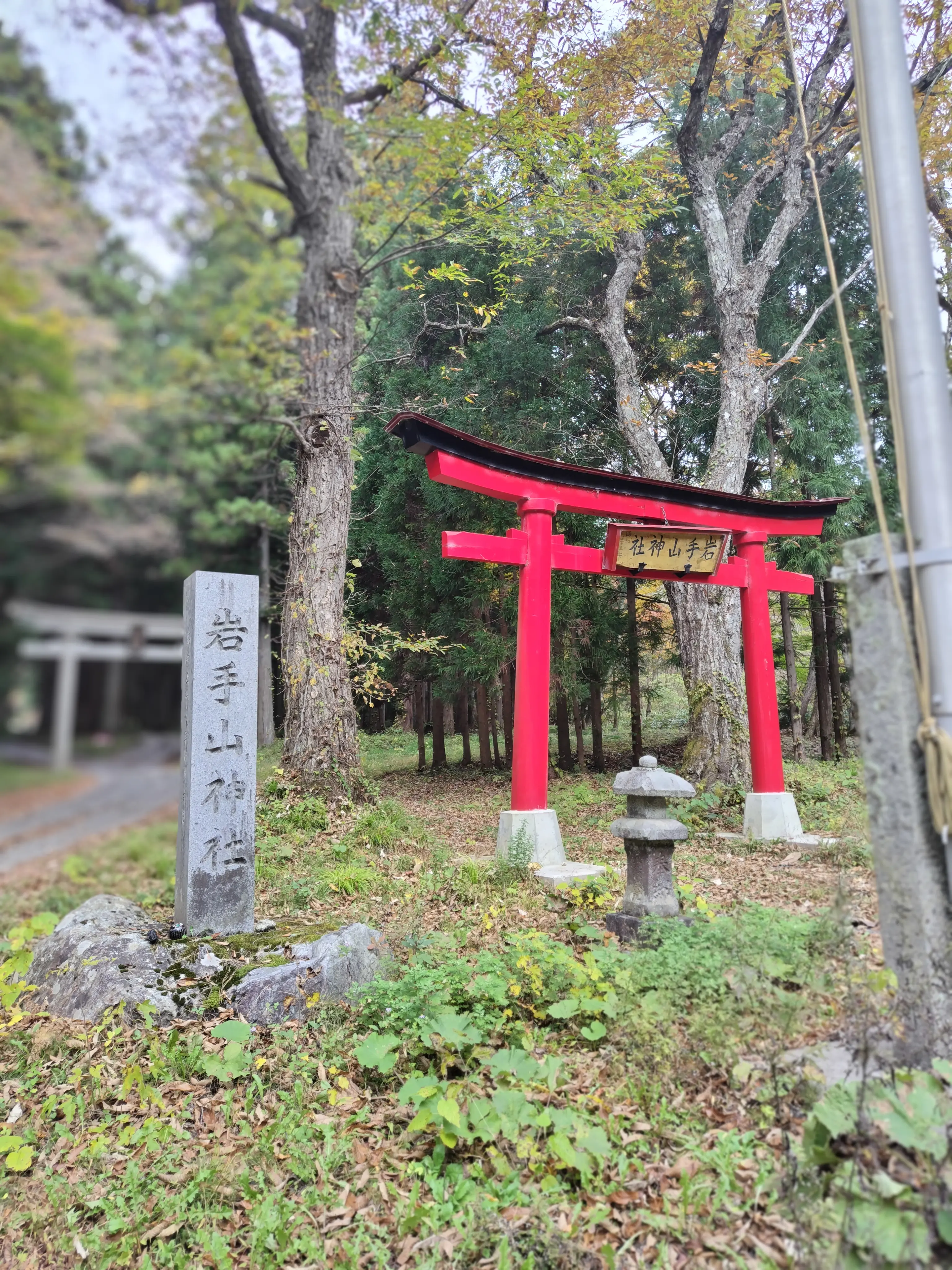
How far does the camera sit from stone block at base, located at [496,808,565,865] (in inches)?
225

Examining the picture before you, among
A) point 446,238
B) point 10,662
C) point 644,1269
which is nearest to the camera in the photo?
point 10,662

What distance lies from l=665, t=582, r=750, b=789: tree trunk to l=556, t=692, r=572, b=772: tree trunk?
376 centimetres

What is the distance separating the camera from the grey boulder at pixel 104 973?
3406 millimetres

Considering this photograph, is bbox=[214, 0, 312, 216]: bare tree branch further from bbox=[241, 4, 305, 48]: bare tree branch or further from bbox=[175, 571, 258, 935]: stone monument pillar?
bbox=[175, 571, 258, 935]: stone monument pillar

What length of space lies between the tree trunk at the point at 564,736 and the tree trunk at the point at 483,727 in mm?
1235

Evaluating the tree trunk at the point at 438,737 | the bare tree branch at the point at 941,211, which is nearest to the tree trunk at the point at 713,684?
the bare tree branch at the point at 941,211

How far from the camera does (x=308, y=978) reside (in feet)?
11.6

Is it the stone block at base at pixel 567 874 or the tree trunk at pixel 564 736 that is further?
the tree trunk at pixel 564 736

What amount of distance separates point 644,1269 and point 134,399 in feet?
8.01

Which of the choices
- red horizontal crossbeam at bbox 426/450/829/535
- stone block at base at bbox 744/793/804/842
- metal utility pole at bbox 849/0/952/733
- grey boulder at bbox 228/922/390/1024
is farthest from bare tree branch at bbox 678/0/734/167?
grey boulder at bbox 228/922/390/1024

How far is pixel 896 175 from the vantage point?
2275 mm

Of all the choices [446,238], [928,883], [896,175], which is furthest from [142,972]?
[446,238]

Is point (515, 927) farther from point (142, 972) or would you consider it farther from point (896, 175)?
point (896, 175)

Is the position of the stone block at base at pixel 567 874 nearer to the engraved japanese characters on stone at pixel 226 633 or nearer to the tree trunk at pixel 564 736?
the engraved japanese characters on stone at pixel 226 633
